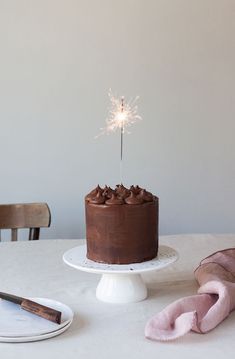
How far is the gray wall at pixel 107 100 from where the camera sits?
8.18 feet

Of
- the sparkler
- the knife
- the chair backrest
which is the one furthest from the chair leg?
the knife

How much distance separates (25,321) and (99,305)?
208 mm

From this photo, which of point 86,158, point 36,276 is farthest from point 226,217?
point 36,276

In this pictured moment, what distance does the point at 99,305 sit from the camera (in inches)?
47.6

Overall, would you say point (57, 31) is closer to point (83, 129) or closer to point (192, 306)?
point (83, 129)

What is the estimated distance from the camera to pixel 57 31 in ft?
8.17

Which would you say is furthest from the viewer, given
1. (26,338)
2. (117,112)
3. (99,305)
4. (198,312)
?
(117,112)

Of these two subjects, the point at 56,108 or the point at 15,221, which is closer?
the point at 15,221

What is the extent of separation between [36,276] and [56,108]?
127 cm

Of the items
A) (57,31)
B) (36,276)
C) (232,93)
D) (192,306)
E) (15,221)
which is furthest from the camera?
(232,93)

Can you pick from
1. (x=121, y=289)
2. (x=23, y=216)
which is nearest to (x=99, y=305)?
(x=121, y=289)

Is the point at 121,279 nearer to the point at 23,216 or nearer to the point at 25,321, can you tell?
the point at 25,321

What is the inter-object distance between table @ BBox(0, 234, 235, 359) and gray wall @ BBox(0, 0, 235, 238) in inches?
32.2

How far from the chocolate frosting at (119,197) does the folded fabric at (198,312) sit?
0.25m
